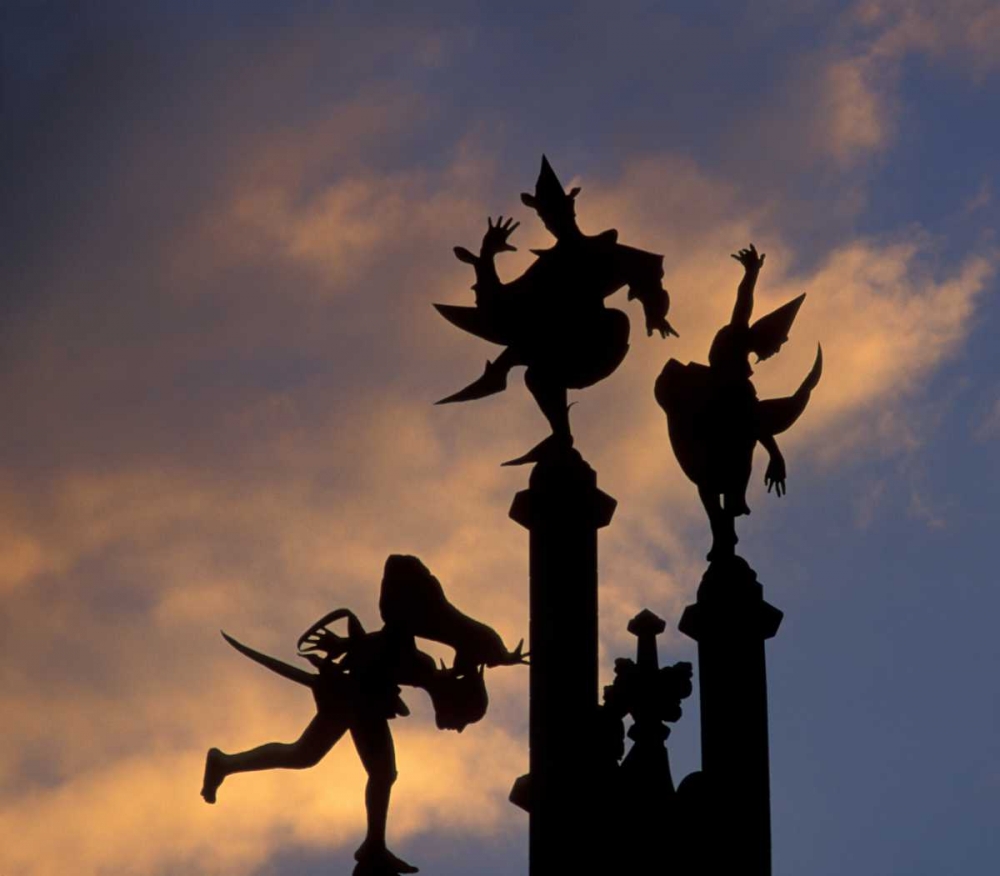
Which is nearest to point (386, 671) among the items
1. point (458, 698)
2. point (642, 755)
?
point (458, 698)

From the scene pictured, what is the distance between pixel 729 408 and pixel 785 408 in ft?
1.96

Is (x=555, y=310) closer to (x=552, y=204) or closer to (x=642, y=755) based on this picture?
(x=552, y=204)

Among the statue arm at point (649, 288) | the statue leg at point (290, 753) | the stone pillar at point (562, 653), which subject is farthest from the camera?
the statue arm at point (649, 288)

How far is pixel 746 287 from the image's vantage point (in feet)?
94.9

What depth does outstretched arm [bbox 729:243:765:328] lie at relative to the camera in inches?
1134

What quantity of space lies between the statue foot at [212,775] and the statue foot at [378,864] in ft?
4.56

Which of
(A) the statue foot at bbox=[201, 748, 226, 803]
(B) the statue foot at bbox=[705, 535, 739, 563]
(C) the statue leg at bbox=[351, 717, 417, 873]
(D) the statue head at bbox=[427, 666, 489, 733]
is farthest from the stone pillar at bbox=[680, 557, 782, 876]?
(A) the statue foot at bbox=[201, 748, 226, 803]

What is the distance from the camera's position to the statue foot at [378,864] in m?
26.1

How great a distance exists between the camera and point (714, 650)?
27.7m

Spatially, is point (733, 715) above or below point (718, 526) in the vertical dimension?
below

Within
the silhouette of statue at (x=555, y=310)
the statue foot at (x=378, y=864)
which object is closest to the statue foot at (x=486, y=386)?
the silhouette of statue at (x=555, y=310)

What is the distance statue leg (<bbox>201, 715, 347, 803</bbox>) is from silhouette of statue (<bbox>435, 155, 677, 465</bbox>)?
2.82 meters

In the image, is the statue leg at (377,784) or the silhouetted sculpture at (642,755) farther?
the silhouetted sculpture at (642,755)

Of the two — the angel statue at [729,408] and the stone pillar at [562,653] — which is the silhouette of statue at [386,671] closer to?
the stone pillar at [562,653]
